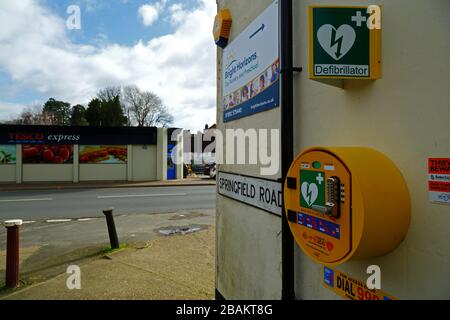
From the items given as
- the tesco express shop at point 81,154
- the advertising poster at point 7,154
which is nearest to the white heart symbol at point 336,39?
the tesco express shop at point 81,154

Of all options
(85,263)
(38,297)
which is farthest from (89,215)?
(38,297)

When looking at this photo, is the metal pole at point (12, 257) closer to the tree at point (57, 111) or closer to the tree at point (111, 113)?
the tree at point (111, 113)

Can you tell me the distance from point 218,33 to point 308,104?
2052 millimetres

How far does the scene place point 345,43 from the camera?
1.67 m

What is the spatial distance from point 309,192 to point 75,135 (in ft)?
76.2

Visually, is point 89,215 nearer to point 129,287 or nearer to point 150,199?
point 150,199

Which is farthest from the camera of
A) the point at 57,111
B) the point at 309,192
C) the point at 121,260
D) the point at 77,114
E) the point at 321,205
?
the point at 57,111

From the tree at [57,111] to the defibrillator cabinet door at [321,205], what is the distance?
2287 inches

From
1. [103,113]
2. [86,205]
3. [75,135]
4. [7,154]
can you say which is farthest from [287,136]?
[103,113]

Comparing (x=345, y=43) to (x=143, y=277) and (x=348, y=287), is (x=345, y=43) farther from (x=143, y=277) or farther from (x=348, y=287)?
(x=143, y=277)

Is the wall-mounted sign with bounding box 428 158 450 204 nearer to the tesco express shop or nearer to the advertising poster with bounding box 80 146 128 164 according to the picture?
the tesco express shop

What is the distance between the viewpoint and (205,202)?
44.0 feet

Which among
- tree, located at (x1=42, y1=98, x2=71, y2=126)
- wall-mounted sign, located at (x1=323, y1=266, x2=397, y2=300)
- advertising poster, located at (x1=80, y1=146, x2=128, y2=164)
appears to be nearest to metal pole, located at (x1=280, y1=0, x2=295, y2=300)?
wall-mounted sign, located at (x1=323, y1=266, x2=397, y2=300)

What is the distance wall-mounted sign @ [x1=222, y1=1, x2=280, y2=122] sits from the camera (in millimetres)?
2729
